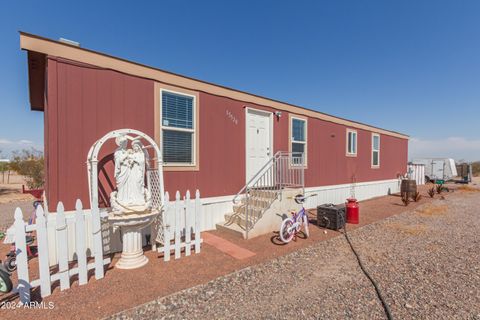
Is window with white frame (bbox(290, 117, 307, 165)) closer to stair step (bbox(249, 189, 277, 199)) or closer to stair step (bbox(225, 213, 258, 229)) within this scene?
stair step (bbox(249, 189, 277, 199))

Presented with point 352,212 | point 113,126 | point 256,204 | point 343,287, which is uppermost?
point 113,126

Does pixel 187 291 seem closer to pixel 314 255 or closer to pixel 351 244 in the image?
pixel 314 255

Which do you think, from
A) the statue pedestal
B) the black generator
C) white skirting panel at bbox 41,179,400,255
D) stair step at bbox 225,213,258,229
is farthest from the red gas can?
the statue pedestal

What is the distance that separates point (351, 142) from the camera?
9.91m

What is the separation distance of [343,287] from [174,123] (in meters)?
4.22

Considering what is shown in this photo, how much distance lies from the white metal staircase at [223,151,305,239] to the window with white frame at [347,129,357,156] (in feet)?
12.7

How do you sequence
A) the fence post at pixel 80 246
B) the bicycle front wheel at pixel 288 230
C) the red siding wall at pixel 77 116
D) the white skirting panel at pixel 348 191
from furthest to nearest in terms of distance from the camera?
the white skirting panel at pixel 348 191, the bicycle front wheel at pixel 288 230, the red siding wall at pixel 77 116, the fence post at pixel 80 246

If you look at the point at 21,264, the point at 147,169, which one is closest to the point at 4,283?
the point at 21,264

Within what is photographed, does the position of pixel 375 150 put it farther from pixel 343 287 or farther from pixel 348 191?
pixel 343 287

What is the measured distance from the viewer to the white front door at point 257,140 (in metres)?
6.37

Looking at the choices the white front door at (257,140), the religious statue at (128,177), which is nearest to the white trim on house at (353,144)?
the white front door at (257,140)

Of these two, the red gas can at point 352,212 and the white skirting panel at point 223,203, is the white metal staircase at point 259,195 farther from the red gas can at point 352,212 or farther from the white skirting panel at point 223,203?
the red gas can at point 352,212

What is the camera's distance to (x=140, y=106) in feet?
14.9

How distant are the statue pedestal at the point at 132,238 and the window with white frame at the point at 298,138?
513cm
